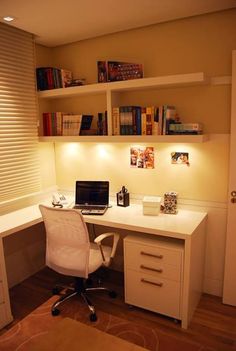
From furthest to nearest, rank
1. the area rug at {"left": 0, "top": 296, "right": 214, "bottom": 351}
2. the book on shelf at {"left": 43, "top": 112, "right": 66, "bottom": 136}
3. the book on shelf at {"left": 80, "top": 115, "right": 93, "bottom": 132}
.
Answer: the book on shelf at {"left": 43, "top": 112, "right": 66, "bottom": 136}, the book on shelf at {"left": 80, "top": 115, "right": 93, "bottom": 132}, the area rug at {"left": 0, "top": 296, "right": 214, "bottom": 351}

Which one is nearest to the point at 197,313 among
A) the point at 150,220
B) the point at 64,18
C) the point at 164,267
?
the point at 164,267

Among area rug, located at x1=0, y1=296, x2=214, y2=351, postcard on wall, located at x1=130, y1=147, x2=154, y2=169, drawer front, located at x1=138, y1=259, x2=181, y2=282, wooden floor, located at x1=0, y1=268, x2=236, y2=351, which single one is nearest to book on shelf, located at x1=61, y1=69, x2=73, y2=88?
postcard on wall, located at x1=130, y1=147, x2=154, y2=169

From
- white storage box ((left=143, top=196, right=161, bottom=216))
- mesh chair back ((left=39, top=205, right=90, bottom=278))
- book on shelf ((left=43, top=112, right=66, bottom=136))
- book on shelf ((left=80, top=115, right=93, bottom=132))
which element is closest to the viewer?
mesh chair back ((left=39, top=205, right=90, bottom=278))

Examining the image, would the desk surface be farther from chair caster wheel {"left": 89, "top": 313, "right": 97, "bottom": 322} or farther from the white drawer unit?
chair caster wheel {"left": 89, "top": 313, "right": 97, "bottom": 322}

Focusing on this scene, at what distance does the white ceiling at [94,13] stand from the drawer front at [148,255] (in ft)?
6.11

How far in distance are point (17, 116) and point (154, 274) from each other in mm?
1940

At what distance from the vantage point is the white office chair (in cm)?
212

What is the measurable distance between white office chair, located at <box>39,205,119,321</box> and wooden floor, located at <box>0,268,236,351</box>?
0.27m

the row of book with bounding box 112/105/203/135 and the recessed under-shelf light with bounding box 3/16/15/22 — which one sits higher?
the recessed under-shelf light with bounding box 3/16/15/22

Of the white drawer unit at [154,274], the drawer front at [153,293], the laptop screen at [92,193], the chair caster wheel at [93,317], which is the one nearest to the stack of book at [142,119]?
the laptop screen at [92,193]

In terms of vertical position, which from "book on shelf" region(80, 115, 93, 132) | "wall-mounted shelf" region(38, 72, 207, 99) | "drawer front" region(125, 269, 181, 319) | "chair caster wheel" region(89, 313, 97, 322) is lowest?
"chair caster wheel" region(89, 313, 97, 322)

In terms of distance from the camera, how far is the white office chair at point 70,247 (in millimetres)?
2117

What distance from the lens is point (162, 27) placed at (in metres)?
2.50

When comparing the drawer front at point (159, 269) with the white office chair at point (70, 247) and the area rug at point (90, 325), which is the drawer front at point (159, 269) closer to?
the white office chair at point (70, 247)
